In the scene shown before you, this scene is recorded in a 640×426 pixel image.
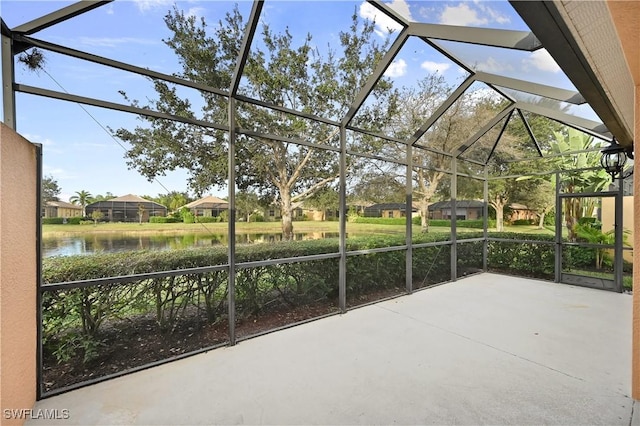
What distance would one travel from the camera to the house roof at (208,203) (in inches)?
128

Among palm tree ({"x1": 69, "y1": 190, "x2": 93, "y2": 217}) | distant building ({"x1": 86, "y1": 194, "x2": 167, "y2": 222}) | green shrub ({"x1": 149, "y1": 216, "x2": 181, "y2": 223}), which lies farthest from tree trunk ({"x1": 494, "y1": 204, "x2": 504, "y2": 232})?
palm tree ({"x1": 69, "y1": 190, "x2": 93, "y2": 217})

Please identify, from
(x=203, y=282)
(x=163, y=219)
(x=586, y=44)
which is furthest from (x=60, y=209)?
(x=586, y=44)

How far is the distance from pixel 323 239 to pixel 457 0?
11.1 ft

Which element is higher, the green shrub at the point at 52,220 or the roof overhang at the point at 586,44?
the roof overhang at the point at 586,44

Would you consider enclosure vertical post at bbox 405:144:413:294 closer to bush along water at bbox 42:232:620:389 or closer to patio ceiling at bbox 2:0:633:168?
patio ceiling at bbox 2:0:633:168

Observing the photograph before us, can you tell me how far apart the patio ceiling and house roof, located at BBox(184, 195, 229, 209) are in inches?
33.8

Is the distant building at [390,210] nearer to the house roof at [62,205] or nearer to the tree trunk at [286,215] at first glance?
the tree trunk at [286,215]

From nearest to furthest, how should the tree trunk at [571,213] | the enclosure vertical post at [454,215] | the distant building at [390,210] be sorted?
the distant building at [390,210]
the enclosure vertical post at [454,215]
the tree trunk at [571,213]

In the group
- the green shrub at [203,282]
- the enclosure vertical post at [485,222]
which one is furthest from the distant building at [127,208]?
the enclosure vertical post at [485,222]

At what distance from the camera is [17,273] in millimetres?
2043

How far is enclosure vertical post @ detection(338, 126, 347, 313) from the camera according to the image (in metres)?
4.38

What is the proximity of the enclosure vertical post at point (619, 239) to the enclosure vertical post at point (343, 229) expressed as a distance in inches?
228

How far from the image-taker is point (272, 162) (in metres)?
3.92

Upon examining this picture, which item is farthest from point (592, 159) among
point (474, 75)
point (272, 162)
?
point (272, 162)
